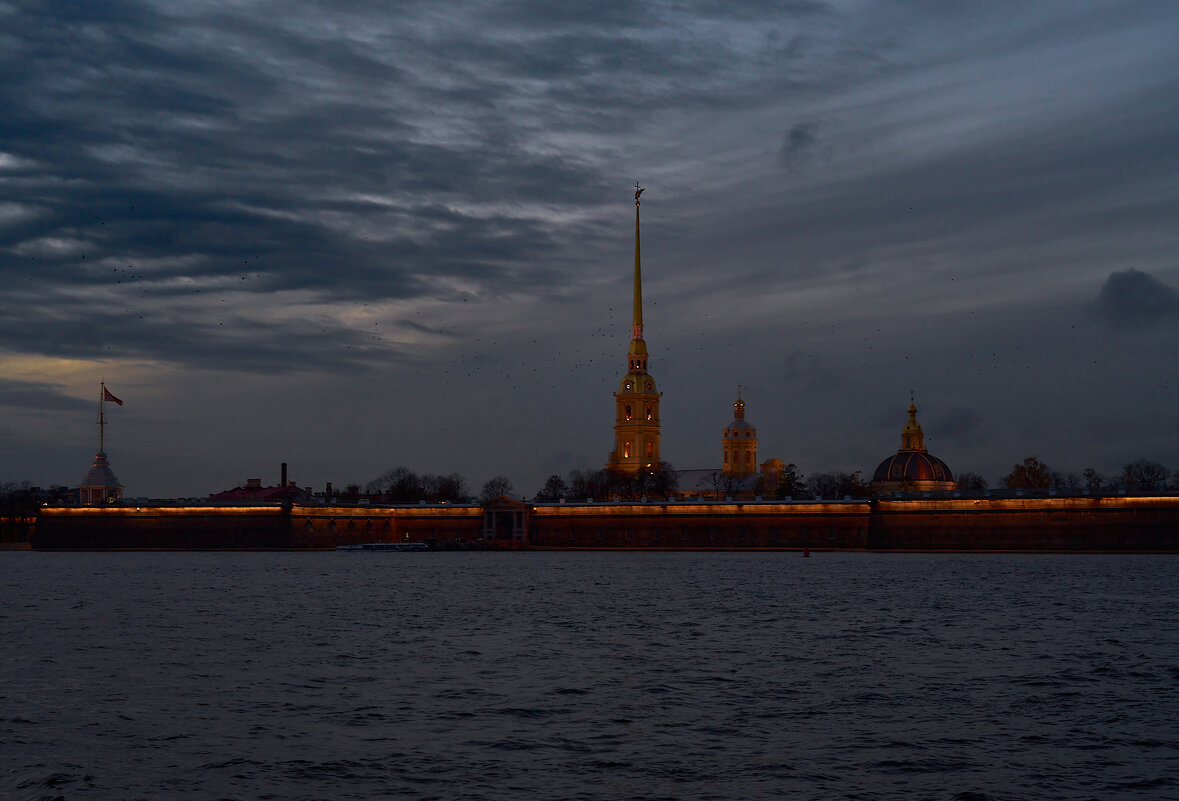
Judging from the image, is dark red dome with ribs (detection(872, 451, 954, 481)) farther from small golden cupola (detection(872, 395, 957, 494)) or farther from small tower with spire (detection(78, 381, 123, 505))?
small tower with spire (detection(78, 381, 123, 505))

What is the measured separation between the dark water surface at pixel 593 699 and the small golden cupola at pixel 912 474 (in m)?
121

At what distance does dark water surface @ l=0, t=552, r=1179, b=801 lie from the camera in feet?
66.0

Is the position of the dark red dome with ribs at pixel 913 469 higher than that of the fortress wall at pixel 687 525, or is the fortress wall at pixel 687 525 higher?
the dark red dome with ribs at pixel 913 469

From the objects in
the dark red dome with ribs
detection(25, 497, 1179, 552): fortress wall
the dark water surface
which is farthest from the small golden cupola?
the dark water surface

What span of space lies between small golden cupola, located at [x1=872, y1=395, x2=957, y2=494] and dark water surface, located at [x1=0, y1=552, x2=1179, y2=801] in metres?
121

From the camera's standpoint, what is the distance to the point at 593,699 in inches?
1088

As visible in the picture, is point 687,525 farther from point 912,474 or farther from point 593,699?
point 593,699

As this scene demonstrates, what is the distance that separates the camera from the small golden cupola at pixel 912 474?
178m

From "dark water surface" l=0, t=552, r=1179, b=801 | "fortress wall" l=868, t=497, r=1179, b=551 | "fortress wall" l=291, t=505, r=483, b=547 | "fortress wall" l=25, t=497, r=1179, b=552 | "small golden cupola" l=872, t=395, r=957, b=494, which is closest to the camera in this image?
"dark water surface" l=0, t=552, r=1179, b=801

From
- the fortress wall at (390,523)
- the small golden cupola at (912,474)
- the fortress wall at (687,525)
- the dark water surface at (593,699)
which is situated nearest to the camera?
the dark water surface at (593,699)

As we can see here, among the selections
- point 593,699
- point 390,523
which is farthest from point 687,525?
point 593,699

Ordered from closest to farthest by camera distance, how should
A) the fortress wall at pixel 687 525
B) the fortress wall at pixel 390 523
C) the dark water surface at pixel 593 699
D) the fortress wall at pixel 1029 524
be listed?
the dark water surface at pixel 593 699 < the fortress wall at pixel 1029 524 < the fortress wall at pixel 687 525 < the fortress wall at pixel 390 523

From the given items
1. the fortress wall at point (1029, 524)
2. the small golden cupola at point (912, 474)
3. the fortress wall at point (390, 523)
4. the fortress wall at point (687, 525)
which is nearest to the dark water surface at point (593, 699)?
the fortress wall at point (1029, 524)

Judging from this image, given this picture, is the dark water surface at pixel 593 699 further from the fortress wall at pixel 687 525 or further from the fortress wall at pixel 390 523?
the fortress wall at pixel 390 523
